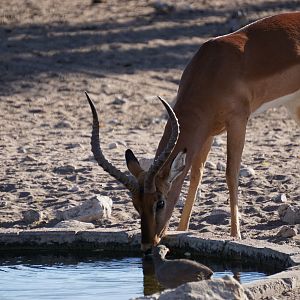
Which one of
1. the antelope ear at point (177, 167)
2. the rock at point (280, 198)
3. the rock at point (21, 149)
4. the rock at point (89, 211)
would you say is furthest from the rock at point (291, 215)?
the rock at point (21, 149)

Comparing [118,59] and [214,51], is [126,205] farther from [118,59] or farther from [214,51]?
[118,59]

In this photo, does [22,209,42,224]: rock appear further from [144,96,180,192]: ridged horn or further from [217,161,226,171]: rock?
[217,161,226,171]: rock

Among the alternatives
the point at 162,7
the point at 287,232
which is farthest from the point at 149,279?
the point at 162,7

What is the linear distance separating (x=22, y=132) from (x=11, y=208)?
3029 millimetres

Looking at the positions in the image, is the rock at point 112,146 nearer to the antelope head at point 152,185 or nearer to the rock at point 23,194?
the rock at point 23,194

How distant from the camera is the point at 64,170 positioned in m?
11.7

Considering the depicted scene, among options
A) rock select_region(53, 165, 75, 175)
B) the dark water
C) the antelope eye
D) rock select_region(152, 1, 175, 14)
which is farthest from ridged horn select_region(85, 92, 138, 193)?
rock select_region(152, 1, 175, 14)

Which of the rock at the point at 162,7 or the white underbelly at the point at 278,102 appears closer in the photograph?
the white underbelly at the point at 278,102

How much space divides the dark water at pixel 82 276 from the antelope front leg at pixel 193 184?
921 millimetres

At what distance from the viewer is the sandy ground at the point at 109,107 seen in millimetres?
10625

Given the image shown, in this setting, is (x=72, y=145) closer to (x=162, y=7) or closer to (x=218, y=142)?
(x=218, y=142)

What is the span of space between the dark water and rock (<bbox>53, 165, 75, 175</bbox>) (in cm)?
271

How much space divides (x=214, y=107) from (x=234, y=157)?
0.46 metres

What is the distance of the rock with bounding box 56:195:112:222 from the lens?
9930 mm
